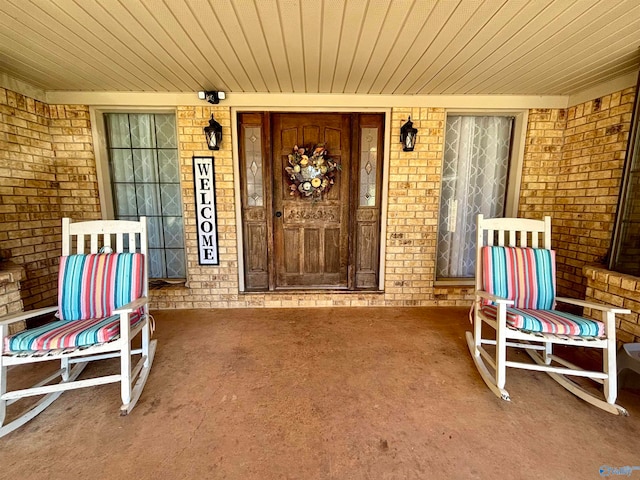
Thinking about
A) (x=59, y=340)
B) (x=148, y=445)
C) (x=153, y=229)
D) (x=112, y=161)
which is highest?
(x=112, y=161)

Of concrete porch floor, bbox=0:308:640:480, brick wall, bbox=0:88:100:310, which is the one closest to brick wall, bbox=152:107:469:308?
concrete porch floor, bbox=0:308:640:480

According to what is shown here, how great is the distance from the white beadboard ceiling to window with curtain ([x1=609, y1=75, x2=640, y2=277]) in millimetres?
701

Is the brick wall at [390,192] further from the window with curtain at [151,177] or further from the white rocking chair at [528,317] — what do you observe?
the white rocking chair at [528,317]

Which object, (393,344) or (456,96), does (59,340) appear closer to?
(393,344)

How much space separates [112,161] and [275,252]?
213 centimetres

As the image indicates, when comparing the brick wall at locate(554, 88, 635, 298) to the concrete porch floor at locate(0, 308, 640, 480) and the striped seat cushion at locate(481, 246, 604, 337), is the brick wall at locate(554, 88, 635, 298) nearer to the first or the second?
the striped seat cushion at locate(481, 246, 604, 337)

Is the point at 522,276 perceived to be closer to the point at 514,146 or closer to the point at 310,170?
the point at 514,146


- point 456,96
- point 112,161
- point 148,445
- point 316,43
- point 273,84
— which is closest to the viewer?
point 148,445

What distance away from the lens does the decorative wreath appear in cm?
300

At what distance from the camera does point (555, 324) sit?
1696mm

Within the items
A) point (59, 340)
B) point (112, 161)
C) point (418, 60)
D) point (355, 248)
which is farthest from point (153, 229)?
point (418, 60)

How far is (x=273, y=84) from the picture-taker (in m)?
2.66

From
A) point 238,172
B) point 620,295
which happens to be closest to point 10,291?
point 238,172

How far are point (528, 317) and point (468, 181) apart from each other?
197 cm
